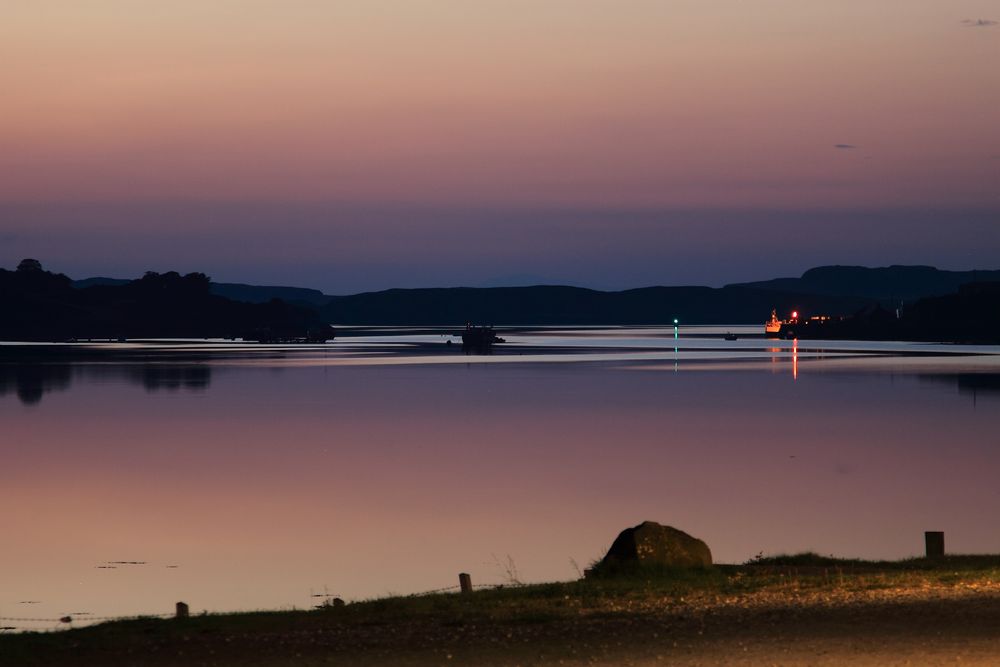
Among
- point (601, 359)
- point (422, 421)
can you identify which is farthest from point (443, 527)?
point (601, 359)

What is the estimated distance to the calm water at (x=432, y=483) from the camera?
31172mm

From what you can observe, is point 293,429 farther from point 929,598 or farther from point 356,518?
point 929,598

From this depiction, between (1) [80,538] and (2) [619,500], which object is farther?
(2) [619,500]

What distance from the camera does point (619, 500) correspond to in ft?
139

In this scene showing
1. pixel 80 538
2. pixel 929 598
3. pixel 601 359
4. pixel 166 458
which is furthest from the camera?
pixel 601 359

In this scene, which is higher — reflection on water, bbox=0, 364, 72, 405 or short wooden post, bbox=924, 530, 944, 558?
reflection on water, bbox=0, 364, 72, 405

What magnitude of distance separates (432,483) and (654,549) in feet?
84.5

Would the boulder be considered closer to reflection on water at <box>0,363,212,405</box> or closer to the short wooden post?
the short wooden post

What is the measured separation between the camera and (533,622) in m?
17.9

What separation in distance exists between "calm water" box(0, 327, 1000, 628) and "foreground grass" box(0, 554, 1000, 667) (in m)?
7.53

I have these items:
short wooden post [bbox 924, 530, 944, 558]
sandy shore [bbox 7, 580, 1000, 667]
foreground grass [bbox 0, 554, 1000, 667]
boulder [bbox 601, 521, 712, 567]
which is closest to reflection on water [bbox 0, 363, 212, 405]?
boulder [bbox 601, 521, 712, 567]

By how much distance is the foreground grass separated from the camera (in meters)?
16.0

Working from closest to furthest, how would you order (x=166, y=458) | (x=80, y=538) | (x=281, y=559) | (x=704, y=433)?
(x=281, y=559) < (x=80, y=538) < (x=166, y=458) < (x=704, y=433)

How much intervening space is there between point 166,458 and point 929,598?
42.3 meters
